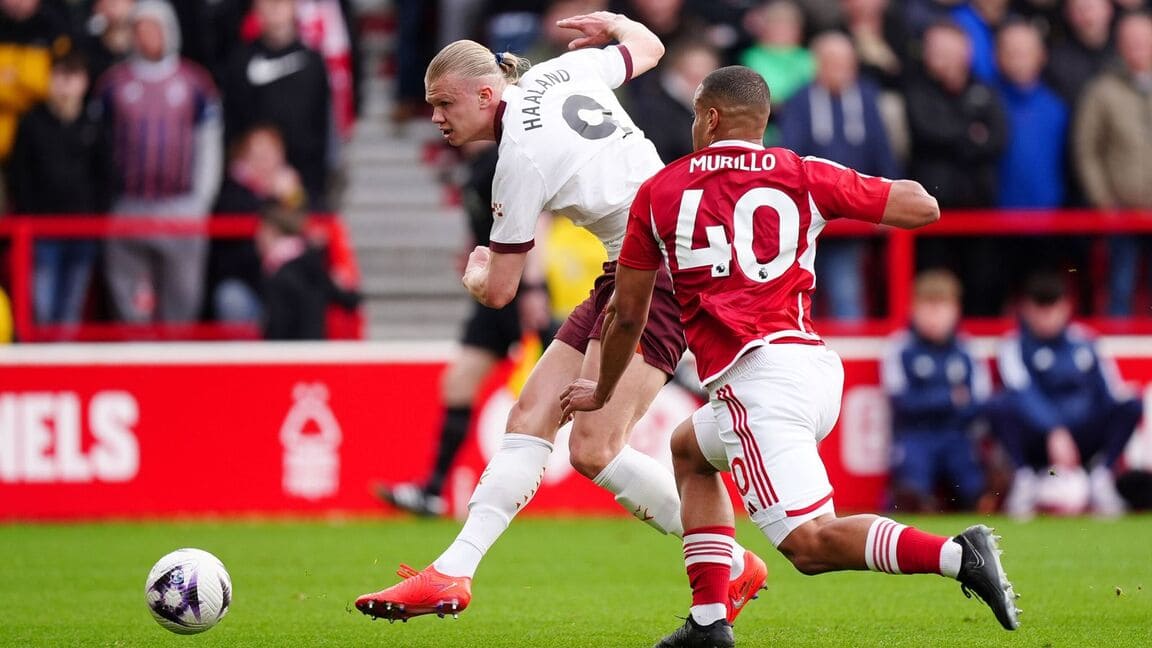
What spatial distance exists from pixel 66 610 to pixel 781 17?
304 inches

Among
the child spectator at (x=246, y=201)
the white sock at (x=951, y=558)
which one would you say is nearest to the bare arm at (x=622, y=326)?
the white sock at (x=951, y=558)

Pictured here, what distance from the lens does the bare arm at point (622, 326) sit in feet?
19.6

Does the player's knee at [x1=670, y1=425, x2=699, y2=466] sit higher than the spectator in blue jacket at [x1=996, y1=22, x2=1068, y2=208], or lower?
lower

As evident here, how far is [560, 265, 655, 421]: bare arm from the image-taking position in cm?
596

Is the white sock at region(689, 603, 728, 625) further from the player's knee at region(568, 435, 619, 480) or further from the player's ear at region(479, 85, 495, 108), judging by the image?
the player's ear at region(479, 85, 495, 108)

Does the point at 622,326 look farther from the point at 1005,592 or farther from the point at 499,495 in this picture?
the point at 1005,592

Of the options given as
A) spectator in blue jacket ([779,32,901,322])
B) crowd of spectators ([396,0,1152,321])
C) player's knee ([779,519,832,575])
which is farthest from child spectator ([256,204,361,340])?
player's knee ([779,519,832,575])

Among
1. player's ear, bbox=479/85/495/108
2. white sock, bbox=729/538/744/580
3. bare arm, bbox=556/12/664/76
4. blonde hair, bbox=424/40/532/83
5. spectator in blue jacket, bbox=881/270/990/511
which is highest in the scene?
bare arm, bbox=556/12/664/76

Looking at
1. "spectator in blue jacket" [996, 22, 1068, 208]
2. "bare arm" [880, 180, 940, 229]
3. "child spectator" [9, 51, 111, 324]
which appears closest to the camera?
"bare arm" [880, 180, 940, 229]

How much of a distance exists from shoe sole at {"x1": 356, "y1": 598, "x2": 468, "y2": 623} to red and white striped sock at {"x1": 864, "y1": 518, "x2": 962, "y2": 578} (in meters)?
1.57

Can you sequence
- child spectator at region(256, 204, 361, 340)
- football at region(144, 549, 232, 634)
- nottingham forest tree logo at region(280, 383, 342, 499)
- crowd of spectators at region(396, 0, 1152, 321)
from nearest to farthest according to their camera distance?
football at region(144, 549, 232, 634), nottingham forest tree logo at region(280, 383, 342, 499), child spectator at region(256, 204, 361, 340), crowd of spectators at region(396, 0, 1152, 321)

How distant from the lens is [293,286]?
12.7 meters

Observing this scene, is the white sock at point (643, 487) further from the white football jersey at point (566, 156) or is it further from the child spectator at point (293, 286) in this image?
the child spectator at point (293, 286)

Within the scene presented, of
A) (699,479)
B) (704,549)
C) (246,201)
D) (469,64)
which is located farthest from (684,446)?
(246,201)
